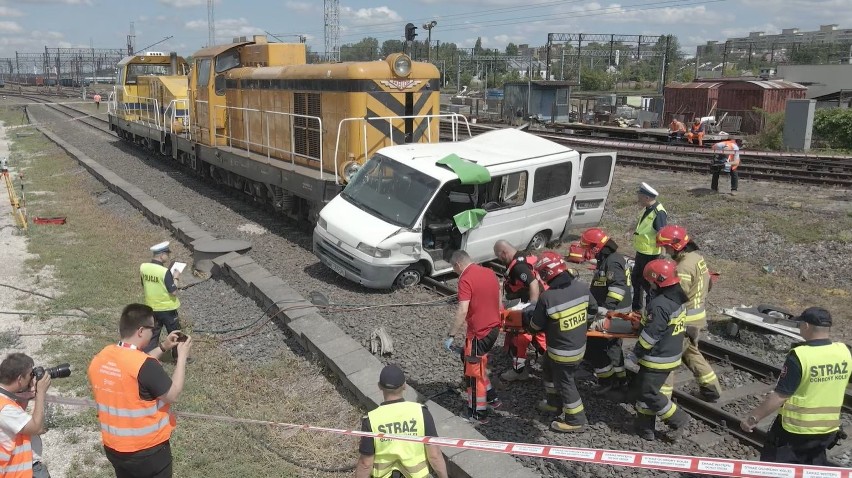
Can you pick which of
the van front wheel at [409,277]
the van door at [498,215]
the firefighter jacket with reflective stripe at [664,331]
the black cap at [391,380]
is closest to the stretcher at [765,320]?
the firefighter jacket with reflective stripe at [664,331]

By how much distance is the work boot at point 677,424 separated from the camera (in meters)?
5.66

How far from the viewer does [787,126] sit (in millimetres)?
25172

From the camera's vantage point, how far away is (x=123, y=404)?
12.6ft

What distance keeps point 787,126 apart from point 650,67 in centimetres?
8564

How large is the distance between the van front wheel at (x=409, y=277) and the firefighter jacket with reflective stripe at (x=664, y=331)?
4464 millimetres

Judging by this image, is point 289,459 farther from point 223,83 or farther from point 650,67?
point 650,67

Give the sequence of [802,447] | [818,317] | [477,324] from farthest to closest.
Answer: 1. [477,324]
2. [802,447]
3. [818,317]

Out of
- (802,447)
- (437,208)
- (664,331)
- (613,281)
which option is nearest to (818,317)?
(802,447)

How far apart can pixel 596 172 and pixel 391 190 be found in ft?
13.6

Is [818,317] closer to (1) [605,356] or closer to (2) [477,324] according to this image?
(1) [605,356]

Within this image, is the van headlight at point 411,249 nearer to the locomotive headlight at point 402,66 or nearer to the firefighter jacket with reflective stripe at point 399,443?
the locomotive headlight at point 402,66

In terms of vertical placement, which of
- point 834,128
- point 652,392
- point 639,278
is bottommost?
point 652,392

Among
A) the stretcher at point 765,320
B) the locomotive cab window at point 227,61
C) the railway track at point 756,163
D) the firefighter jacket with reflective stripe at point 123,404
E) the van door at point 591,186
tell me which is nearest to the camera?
the firefighter jacket with reflective stripe at point 123,404

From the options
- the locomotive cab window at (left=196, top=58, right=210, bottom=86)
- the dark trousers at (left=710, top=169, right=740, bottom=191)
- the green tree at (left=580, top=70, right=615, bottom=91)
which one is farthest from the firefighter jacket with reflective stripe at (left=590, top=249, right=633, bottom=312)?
the green tree at (left=580, top=70, right=615, bottom=91)
